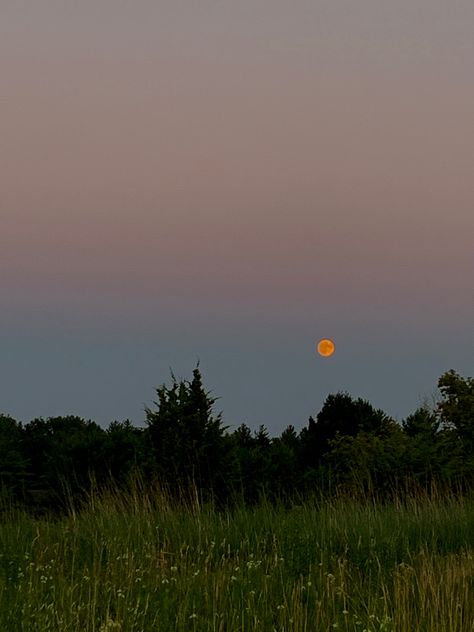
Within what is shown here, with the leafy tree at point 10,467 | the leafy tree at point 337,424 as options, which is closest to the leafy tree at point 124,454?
the leafy tree at point 10,467

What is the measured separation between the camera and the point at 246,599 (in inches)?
317

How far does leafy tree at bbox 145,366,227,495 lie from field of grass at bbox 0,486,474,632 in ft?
5.02

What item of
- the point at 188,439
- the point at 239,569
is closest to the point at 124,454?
the point at 188,439

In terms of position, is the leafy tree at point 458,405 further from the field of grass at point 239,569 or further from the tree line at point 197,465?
the field of grass at point 239,569

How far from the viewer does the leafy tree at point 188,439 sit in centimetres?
1555

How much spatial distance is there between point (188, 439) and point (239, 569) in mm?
7117

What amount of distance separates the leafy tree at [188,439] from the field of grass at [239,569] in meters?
1.53

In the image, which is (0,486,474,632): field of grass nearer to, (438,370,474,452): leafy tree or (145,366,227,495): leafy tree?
(145,366,227,495): leafy tree

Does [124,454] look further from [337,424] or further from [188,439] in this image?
[337,424]

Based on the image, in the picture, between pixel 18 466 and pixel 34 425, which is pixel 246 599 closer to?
pixel 18 466

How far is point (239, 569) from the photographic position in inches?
340

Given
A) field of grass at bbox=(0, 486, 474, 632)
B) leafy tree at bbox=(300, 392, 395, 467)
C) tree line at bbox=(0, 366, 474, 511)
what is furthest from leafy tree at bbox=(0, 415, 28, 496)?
leafy tree at bbox=(300, 392, 395, 467)

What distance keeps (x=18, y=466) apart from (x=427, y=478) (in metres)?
8.42

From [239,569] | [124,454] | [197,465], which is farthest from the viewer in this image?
[124,454]
